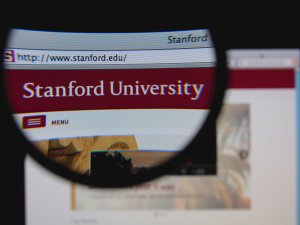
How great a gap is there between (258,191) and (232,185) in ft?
0.16

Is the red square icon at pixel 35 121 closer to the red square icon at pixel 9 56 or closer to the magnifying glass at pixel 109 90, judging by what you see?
the magnifying glass at pixel 109 90

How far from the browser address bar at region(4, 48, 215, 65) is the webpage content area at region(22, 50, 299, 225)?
0.40 feet

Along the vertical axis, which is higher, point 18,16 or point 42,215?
point 18,16

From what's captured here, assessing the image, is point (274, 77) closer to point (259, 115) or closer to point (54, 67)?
point (259, 115)

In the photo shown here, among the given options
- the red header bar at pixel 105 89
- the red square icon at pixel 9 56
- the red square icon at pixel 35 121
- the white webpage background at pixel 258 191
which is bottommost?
the white webpage background at pixel 258 191

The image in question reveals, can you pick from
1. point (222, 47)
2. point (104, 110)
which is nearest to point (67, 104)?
point (104, 110)

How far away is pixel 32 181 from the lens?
0.77 m

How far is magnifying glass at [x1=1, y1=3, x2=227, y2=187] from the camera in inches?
31.0

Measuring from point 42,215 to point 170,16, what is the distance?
425mm

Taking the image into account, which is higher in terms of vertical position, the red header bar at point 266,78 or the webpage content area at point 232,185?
the red header bar at point 266,78

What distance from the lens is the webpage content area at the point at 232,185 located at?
30.3 inches

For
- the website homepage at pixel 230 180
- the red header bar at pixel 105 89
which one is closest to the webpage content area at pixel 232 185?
the website homepage at pixel 230 180

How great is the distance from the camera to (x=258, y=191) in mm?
783

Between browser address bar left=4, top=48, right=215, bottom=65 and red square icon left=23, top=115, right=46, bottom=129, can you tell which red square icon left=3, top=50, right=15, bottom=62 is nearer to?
browser address bar left=4, top=48, right=215, bottom=65
